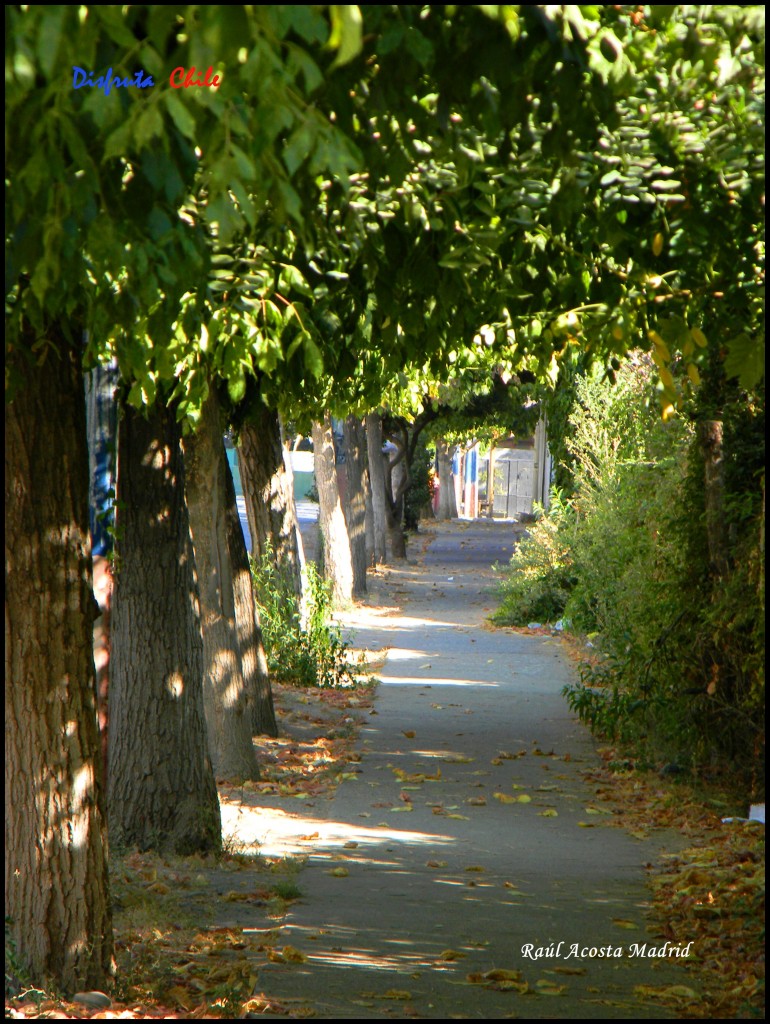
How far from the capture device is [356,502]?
75.0ft

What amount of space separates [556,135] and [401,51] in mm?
629

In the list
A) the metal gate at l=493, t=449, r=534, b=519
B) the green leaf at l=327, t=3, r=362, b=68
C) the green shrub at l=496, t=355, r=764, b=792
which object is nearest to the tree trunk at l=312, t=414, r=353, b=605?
the green shrub at l=496, t=355, r=764, b=792

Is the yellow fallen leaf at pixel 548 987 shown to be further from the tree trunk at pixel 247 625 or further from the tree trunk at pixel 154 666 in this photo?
the tree trunk at pixel 247 625

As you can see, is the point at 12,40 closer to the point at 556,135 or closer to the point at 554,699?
the point at 556,135

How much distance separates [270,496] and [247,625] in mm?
3261

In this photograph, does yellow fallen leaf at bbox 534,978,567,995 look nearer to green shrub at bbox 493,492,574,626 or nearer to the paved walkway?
the paved walkway

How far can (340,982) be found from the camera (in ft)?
15.8

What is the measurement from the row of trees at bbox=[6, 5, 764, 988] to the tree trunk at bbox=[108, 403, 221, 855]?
1 centimetres

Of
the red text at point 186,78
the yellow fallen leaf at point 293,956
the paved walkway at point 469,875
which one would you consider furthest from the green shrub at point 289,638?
the red text at point 186,78

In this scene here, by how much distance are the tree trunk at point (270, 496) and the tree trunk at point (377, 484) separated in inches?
480

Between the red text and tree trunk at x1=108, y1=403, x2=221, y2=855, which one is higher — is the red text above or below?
above

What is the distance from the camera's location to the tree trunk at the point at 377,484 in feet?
87.4

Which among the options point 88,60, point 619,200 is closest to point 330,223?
point 619,200

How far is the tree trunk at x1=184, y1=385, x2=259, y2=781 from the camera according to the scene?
908 centimetres
